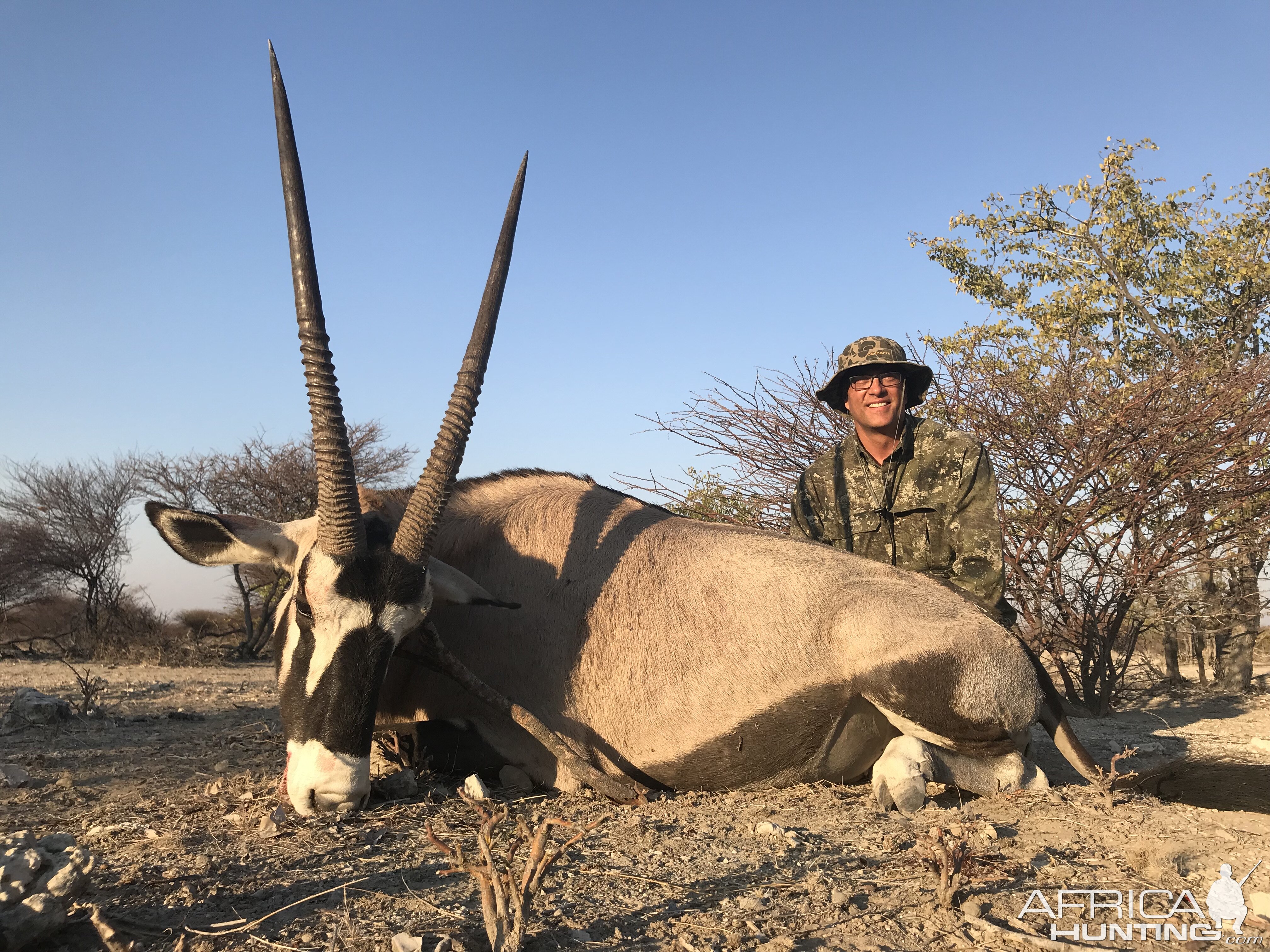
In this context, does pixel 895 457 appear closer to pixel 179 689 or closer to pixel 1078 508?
pixel 1078 508

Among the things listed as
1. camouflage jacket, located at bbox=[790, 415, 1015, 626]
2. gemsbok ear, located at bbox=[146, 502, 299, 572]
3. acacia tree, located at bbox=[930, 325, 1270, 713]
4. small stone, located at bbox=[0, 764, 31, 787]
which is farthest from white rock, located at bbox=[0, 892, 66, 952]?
acacia tree, located at bbox=[930, 325, 1270, 713]

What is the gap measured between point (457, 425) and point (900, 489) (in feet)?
9.83

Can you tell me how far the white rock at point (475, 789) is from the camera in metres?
3.93

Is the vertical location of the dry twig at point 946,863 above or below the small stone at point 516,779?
above

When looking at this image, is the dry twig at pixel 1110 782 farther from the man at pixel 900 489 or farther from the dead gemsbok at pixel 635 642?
the man at pixel 900 489

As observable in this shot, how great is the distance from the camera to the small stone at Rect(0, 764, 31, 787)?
413 cm

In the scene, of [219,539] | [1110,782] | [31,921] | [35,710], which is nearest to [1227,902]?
[1110,782]

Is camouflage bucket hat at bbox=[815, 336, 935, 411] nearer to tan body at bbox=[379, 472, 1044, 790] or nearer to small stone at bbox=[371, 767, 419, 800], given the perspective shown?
tan body at bbox=[379, 472, 1044, 790]

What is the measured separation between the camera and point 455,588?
4.26 meters

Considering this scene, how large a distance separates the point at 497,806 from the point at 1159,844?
99.6 inches

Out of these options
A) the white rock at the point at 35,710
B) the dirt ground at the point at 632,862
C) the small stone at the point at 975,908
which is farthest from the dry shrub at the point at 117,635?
the small stone at the point at 975,908

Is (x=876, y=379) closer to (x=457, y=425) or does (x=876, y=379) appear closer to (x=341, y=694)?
(x=457, y=425)

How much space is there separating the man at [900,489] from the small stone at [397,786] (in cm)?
297

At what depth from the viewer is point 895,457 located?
5820mm
